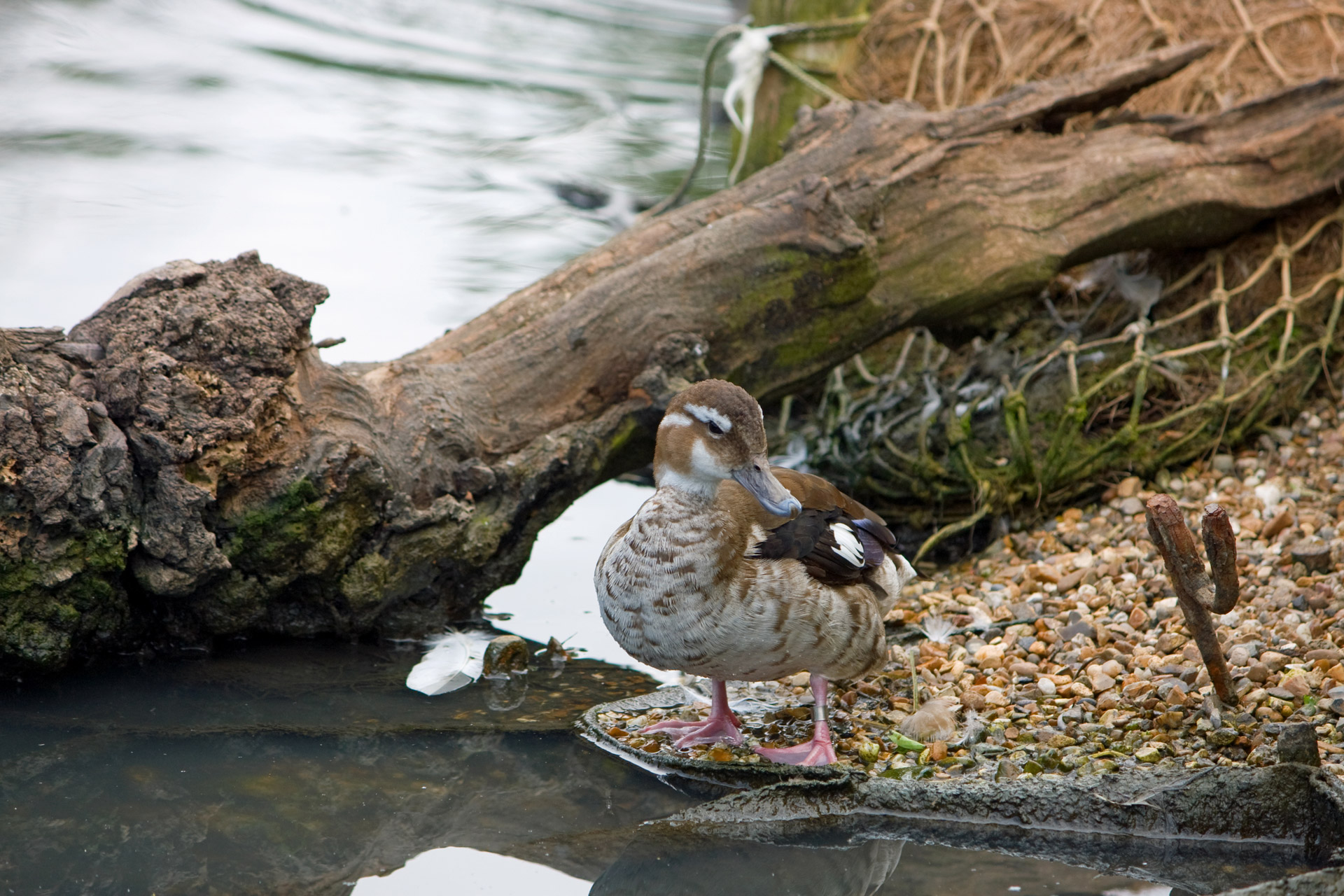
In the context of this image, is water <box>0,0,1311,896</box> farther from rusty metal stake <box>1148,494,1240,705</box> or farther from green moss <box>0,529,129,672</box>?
rusty metal stake <box>1148,494,1240,705</box>

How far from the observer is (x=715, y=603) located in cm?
305

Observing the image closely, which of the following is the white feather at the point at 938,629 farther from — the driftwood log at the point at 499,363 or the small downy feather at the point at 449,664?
the small downy feather at the point at 449,664

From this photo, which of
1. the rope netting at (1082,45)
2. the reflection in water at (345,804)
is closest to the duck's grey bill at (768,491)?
the reflection in water at (345,804)

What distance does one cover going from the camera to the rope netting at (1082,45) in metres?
6.17

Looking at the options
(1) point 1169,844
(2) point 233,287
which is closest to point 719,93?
(2) point 233,287

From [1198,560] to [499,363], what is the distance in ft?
8.10

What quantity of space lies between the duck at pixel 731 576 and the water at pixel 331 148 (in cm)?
281

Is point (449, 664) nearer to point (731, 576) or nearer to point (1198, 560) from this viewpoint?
point (731, 576)

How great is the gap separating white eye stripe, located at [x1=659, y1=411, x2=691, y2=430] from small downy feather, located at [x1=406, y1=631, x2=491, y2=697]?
1151mm

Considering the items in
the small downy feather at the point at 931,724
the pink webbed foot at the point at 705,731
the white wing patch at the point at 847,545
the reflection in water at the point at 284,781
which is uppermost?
the white wing patch at the point at 847,545

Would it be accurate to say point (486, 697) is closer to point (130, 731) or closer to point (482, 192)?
point (130, 731)

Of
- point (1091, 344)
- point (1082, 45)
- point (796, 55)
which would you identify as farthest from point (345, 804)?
point (1082, 45)

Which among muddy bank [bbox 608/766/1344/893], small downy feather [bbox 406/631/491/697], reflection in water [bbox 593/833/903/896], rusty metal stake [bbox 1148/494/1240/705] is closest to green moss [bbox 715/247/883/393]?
small downy feather [bbox 406/631/491/697]

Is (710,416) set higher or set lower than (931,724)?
higher
